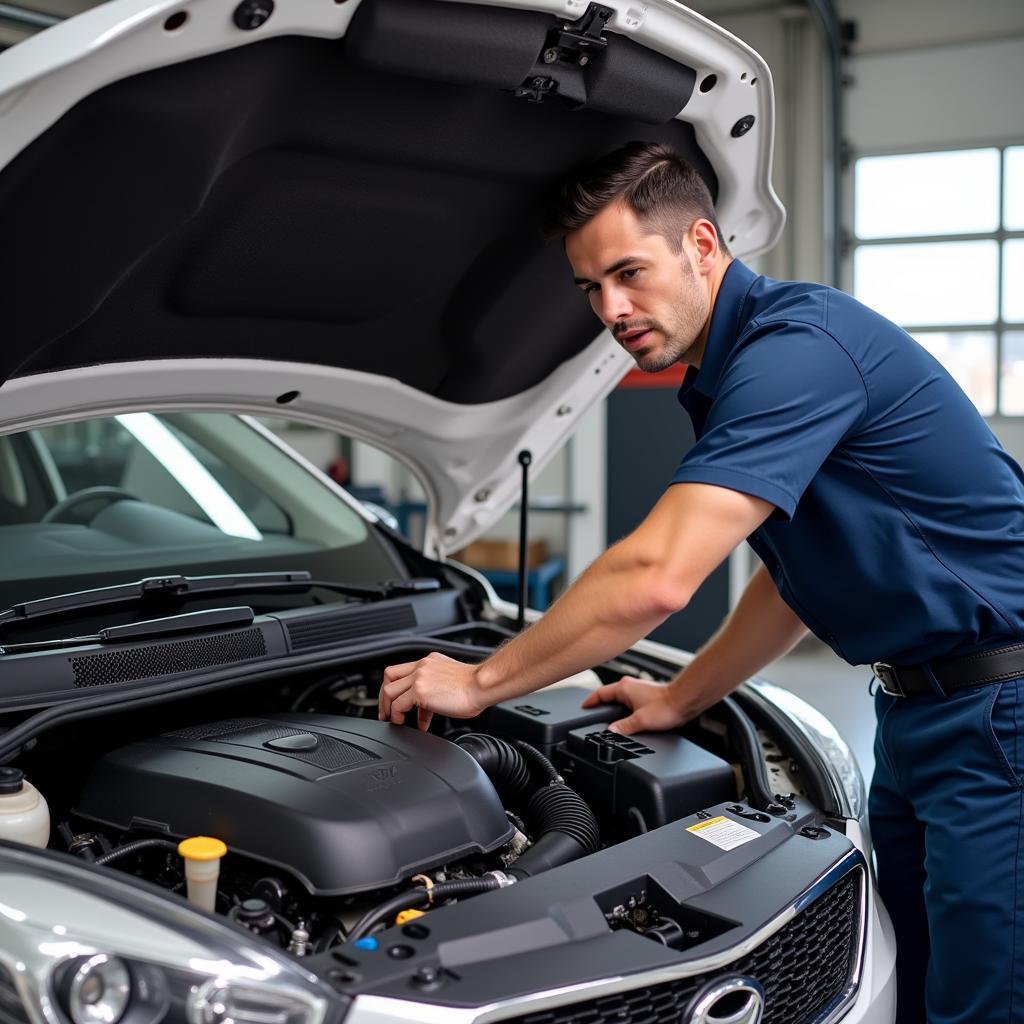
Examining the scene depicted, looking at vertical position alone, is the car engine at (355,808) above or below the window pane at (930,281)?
below

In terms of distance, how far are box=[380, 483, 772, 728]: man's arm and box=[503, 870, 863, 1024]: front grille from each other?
14.7 inches

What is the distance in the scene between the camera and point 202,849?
3.68 feet

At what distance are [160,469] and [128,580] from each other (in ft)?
1.29

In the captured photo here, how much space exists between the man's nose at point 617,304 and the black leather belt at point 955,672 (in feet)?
1.92

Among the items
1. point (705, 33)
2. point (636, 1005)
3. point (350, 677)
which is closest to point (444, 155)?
point (705, 33)

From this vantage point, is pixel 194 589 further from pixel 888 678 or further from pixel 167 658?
pixel 888 678

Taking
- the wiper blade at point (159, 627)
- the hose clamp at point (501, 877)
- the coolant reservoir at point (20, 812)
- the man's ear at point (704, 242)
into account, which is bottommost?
the hose clamp at point (501, 877)

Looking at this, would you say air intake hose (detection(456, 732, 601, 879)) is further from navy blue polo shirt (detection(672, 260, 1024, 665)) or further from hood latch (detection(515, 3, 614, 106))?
hood latch (detection(515, 3, 614, 106))

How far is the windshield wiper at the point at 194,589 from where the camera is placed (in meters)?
1.54

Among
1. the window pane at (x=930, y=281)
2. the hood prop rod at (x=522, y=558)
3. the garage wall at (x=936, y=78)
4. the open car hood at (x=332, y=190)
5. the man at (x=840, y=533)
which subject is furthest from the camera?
the window pane at (x=930, y=281)

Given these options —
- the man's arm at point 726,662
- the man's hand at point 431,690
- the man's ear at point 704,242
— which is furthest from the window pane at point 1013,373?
the man's hand at point 431,690

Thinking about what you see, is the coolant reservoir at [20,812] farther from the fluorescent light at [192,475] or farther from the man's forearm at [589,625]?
the fluorescent light at [192,475]

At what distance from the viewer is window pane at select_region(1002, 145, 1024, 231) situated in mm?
6387

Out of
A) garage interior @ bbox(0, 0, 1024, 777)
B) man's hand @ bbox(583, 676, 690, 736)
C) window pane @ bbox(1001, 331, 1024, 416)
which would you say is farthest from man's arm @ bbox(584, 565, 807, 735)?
window pane @ bbox(1001, 331, 1024, 416)
